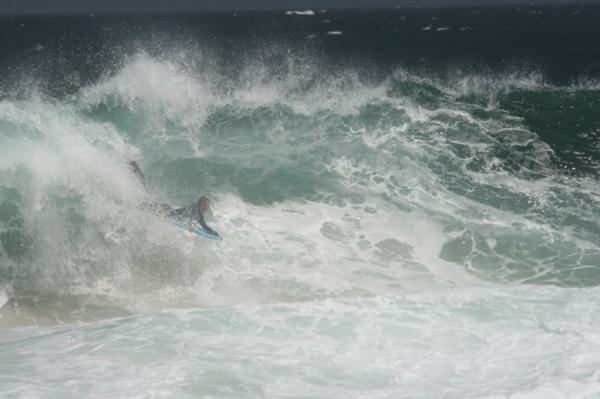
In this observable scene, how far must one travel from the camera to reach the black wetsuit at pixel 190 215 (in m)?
15.6

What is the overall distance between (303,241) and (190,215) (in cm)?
289

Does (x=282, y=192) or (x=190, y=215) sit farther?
(x=282, y=192)

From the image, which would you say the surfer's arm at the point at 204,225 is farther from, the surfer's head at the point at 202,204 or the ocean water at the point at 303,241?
the ocean water at the point at 303,241

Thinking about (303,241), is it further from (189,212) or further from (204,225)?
(189,212)

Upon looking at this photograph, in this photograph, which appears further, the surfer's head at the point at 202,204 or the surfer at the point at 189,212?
the surfer's head at the point at 202,204

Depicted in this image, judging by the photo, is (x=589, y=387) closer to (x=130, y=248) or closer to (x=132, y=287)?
(x=132, y=287)

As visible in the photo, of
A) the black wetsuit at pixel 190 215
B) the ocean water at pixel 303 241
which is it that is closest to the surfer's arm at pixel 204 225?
the black wetsuit at pixel 190 215

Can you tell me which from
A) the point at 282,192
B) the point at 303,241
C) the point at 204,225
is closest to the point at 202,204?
the point at 204,225

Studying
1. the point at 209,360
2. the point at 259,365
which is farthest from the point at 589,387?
the point at 209,360

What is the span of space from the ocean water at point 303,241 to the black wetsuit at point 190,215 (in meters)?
0.40

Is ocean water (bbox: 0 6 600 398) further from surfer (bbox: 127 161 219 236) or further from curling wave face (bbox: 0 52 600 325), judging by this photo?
surfer (bbox: 127 161 219 236)

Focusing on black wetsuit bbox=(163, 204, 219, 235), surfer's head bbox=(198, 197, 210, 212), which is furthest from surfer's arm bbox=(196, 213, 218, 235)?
surfer's head bbox=(198, 197, 210, 212)

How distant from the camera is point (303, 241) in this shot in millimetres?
15836

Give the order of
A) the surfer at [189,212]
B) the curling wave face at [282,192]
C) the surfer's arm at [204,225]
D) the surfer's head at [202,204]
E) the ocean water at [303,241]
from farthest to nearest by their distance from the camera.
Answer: the surfer's head at [202,204] → the surfer at [189,212] → the surfer's arm at [204,225] → the curling wave face at [282,192] → the ocean water at [303,241]
